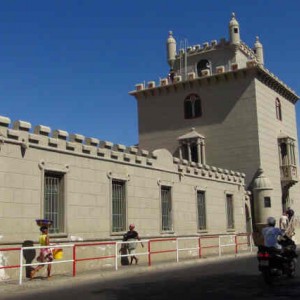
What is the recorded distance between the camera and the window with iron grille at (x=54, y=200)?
17.1 metres

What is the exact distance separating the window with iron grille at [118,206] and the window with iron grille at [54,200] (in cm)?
319

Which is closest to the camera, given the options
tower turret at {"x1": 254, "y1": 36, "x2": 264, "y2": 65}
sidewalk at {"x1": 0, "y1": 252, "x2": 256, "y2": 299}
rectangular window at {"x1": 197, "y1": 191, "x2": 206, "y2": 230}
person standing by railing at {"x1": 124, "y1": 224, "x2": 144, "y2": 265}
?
sidewalk at {"x1": 0, "y1": 252, "x2": 256, "y2": 299}

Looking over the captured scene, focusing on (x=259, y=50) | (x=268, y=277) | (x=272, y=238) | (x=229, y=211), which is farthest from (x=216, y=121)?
(x=268, y=277)

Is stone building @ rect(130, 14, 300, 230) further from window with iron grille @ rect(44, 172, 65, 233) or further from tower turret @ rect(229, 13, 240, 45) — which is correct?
window with iron grille @ rect(44, 172, 65, 233)

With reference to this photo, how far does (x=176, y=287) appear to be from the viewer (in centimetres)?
1247

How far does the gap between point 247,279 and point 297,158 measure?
1064 inches

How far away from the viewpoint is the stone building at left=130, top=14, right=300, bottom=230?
3447cm

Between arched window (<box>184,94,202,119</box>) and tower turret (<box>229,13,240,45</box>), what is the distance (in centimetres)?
520

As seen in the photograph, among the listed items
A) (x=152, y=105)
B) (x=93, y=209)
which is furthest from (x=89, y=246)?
(x=152, y=105)

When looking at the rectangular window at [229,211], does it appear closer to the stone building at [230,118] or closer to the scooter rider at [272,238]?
the stone building at [230,118]

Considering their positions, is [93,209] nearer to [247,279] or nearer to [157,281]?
[157,281]

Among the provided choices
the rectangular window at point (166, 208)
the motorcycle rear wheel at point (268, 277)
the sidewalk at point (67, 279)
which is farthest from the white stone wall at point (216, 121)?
the motorcycle rear wheel at point (268, 277)

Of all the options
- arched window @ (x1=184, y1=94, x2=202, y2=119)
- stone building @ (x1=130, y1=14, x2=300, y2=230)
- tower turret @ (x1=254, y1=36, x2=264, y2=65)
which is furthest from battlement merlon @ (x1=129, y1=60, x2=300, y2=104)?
tower turret @ (x1=254, y1=36, x2=264, y2=65)

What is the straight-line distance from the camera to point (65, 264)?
1694 centimetres
